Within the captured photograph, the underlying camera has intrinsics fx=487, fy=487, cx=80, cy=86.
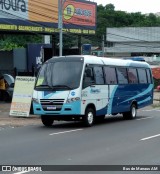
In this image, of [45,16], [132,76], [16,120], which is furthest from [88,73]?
[45,16]

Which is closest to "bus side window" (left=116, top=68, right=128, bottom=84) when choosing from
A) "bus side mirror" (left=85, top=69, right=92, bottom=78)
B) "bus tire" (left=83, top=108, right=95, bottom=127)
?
"bus side mirror" (left=85, top=69, right=92, bottom=78)

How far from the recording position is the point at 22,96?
2266 centimetres

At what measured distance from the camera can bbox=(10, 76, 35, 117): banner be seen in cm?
2252

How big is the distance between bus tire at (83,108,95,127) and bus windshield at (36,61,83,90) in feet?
4.00

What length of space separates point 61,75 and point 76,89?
0.90 m

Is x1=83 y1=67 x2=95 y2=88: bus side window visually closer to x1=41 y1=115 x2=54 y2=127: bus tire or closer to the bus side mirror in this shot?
the bus side mirror

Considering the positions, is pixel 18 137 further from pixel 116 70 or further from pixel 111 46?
pixel 111 46

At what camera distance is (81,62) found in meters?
18.9

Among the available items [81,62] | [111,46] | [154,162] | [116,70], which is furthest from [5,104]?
[111,46]

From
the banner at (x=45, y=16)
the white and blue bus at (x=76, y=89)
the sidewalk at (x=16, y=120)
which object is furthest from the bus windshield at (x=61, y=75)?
the banner at (x=45, y=16)

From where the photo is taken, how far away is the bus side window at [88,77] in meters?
18.7

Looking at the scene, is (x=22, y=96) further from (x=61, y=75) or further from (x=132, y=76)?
(x=132, y=76)

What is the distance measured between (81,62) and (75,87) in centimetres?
117

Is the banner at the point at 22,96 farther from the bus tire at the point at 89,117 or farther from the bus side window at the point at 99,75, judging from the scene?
the bus tire at the point at 89,117
